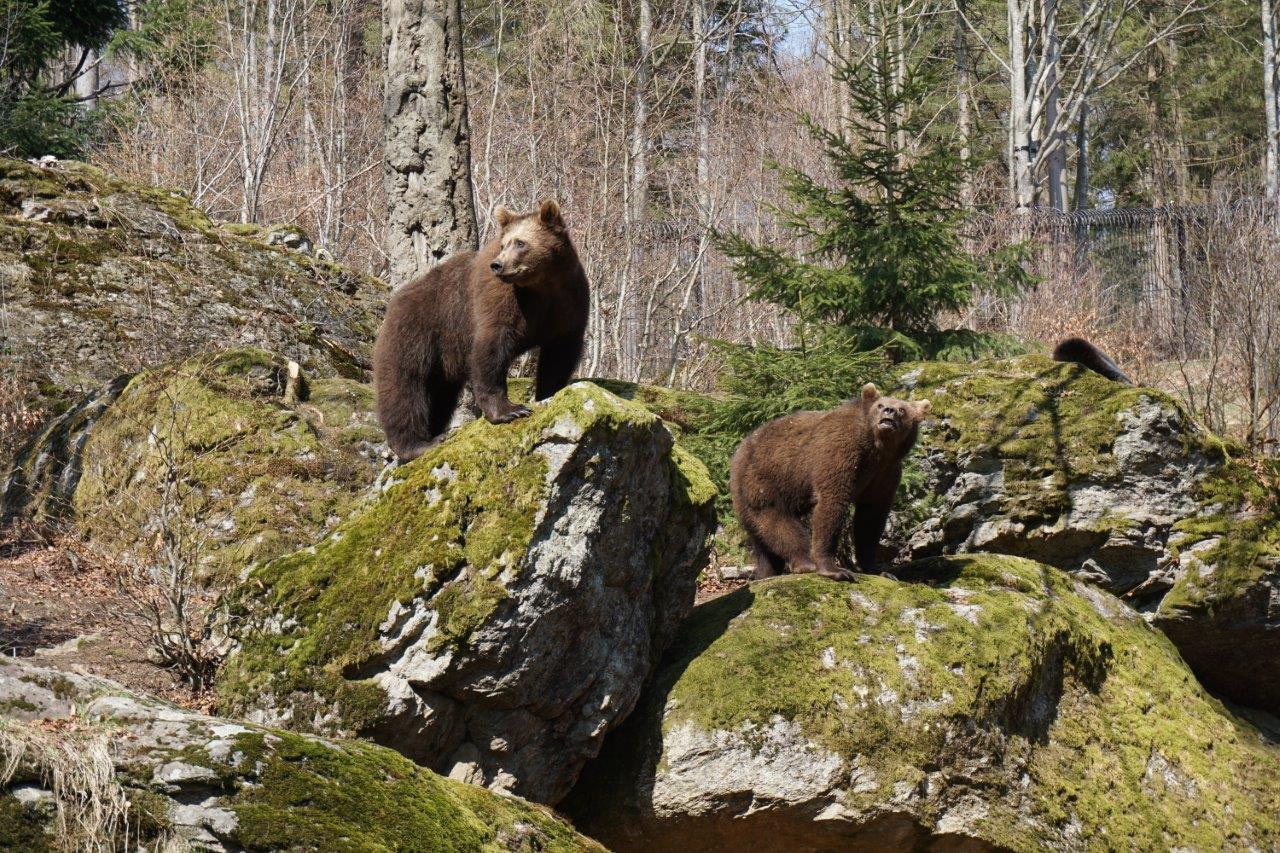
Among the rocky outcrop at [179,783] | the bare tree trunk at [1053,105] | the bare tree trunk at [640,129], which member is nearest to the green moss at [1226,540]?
the rocky outcrop at [179,783]

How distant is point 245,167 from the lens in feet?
55.9

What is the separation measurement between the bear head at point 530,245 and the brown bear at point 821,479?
8.04 feet

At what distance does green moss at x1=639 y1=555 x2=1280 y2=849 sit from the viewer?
702 cm

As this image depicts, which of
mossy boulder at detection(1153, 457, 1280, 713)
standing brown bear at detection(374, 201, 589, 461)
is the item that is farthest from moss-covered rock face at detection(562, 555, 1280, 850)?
standing brown bear at detection(374, 201, 589, 461)

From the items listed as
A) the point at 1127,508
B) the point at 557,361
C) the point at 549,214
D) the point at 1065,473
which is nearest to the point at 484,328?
the point at 557,361

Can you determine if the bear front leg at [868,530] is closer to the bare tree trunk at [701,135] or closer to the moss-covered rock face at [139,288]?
the moss-covered rock face at [139,288]

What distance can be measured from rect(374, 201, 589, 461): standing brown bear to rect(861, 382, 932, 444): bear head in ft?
7.07

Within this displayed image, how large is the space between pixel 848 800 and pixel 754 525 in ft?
8.65

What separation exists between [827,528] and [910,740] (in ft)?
5.76

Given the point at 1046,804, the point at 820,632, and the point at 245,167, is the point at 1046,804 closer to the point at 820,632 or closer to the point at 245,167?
the point at 820,632

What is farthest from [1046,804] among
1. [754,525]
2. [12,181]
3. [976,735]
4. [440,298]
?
[12,181]

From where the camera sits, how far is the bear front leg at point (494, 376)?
6918 millimetres

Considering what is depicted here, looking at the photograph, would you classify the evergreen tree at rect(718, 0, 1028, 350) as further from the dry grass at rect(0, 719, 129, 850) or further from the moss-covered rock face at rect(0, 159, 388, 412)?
the dry grass at rect(0, 719, 129, 850)

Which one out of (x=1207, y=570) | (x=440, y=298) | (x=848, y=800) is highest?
(x=440, y=298)
